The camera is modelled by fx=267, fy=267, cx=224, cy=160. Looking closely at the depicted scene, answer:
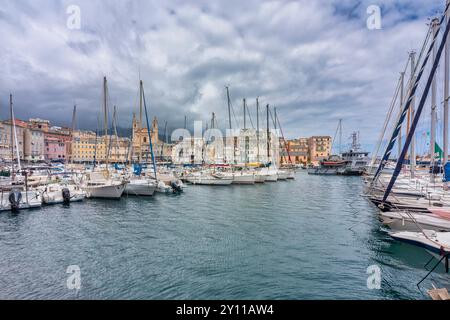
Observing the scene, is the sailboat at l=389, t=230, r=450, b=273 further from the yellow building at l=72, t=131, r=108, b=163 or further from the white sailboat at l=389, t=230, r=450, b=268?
the yellow building at l=72, t=131, r=108, b=163

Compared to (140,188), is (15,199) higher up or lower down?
higher up

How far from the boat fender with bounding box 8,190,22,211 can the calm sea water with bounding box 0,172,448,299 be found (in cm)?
165

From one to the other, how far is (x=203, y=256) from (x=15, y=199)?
21.4 m

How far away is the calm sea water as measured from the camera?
33.3 ft

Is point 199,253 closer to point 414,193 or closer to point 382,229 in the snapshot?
point 382,229

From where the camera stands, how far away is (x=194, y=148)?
138375 mm

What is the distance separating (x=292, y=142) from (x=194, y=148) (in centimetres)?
6948

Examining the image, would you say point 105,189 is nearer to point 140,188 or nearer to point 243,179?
point 140,188

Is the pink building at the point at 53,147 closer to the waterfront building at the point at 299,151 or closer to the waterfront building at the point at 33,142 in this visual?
the waterfront building at the point at 33,142

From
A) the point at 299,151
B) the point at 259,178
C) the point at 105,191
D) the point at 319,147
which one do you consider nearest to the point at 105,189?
the point at 105,191

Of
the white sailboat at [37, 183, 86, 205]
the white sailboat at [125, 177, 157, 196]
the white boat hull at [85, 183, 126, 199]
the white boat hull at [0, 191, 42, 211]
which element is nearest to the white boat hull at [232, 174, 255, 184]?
the white sailboat at [125, 177, 157, 196]

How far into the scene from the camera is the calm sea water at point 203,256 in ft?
33.3

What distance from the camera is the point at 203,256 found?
44.2 ft
